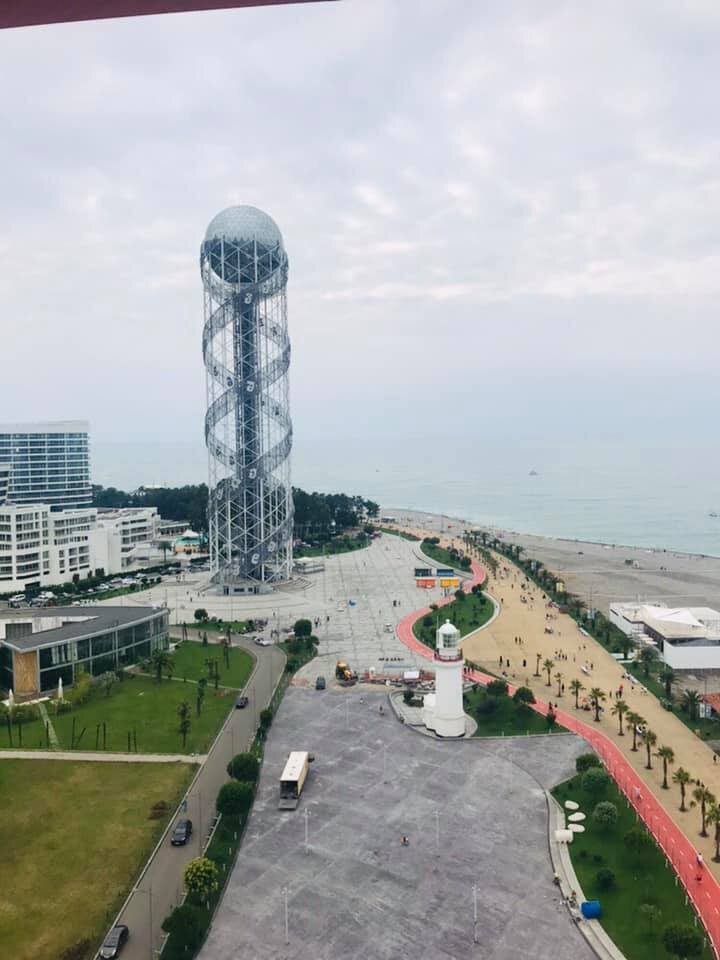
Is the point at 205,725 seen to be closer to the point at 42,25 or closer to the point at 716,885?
the point at 716,885

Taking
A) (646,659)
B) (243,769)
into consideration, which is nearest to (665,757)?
(646,659)

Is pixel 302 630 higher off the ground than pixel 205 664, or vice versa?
pixel 302 630

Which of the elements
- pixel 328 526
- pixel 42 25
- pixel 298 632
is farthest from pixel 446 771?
pixel 328 526

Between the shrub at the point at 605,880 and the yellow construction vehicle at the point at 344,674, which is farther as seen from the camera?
the yellow construction vehicle at the point at 344,674

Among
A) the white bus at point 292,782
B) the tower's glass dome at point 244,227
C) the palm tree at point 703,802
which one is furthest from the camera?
the tower's glass dome at point 244,227

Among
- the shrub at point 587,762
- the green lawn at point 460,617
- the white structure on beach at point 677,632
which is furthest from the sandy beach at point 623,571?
the shrub at point 587,762

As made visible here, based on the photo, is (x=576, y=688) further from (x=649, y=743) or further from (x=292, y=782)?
(x=292, y=782)

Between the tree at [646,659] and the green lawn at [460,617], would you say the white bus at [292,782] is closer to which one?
the green lawn at [460,617]
